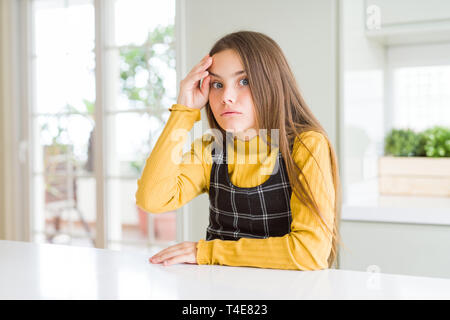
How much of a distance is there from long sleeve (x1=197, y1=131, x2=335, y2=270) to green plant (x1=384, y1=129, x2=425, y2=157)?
48.8 inches

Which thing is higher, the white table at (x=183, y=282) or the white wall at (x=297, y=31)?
the white wall at (x=297, y=31)

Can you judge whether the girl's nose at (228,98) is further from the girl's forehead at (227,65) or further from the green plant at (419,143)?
the green plant at (419,143)

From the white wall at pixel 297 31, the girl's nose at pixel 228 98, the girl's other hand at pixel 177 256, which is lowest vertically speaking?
the girl's other hand at pixel 177 256

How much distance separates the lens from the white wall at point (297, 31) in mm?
1793

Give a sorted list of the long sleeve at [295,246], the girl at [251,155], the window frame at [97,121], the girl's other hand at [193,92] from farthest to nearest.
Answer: the window frame at [97,121]
the girl's other hand at [193,92]
the girl at [251,155]
the long sleeve at [295,246]

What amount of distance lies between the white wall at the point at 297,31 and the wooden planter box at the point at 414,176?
406mm

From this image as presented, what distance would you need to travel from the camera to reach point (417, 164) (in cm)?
198

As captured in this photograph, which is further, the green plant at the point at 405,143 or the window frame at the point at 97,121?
the window frame at the point at 97,121

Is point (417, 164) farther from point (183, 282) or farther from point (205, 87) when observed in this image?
point (183, 282)

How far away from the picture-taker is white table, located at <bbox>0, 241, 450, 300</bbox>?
2.16ft

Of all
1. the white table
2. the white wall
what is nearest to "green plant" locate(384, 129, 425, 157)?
the white wall

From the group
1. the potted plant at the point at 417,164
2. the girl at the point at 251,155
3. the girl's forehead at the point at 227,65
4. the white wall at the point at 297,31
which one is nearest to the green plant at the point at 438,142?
the potted plant at the point at 417,164
